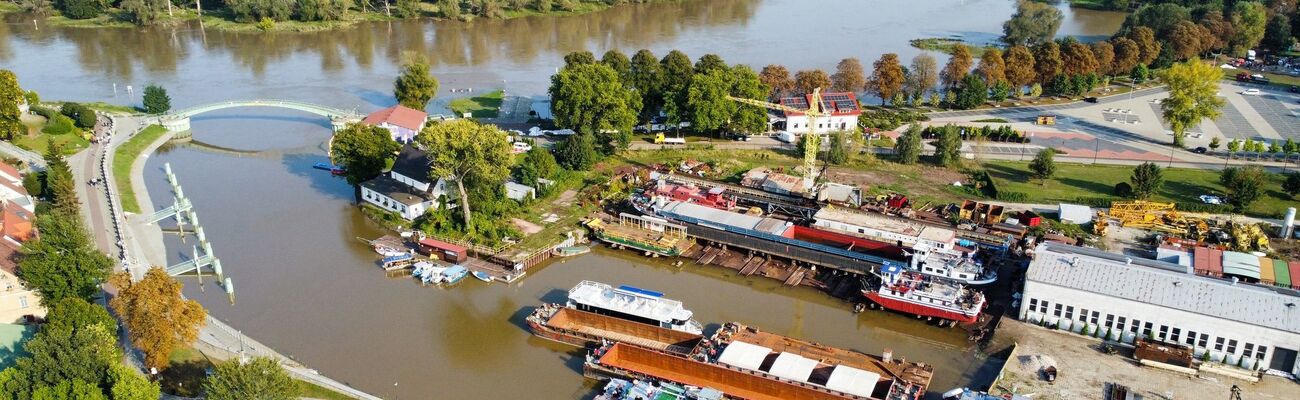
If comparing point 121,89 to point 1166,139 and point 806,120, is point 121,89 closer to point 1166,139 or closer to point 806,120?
point 806,120

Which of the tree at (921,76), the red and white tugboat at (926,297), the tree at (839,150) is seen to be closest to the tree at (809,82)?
the tree at (921,76)

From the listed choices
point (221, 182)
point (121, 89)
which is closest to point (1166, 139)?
point (221, 182)

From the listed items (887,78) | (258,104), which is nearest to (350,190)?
(258,104)

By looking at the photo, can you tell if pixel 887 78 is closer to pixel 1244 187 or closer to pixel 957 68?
pixel 957 68

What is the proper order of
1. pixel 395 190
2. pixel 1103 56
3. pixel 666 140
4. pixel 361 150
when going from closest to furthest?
pixel 395 190 → pixel 361 150 → pixel 666 140 → pixel 1103 56

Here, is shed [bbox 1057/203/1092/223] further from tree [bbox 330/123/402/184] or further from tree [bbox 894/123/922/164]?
tree [bbox 330/123/402/184]
